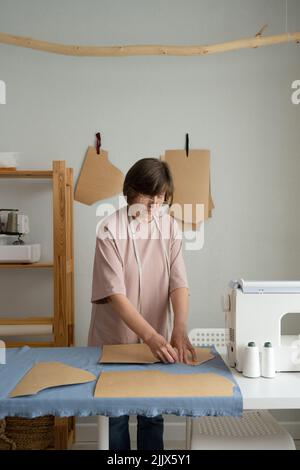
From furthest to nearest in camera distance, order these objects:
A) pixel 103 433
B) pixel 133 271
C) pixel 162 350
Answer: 1. pixel 133 271
2. pixel 162 350
3. pixel 103 433

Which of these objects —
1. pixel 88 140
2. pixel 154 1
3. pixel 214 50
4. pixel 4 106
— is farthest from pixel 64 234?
pixel 154 1

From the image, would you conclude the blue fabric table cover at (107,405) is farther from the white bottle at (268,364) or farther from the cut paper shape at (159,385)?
the white bottle at (268,364)

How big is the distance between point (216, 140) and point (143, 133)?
0.40 metres

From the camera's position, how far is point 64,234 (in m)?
2.73

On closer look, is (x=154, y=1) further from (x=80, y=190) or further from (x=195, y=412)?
(x=195, y=412)

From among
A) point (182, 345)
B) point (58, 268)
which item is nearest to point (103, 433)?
point (182, 345)

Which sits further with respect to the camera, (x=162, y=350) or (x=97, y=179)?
(x=97, y=179)

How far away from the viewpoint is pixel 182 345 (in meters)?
1.91

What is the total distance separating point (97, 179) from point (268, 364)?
1.60m

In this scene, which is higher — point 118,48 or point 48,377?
point 118,48

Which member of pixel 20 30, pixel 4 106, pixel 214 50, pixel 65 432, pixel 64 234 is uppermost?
pixel 20 30

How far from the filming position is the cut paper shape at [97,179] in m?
3.01

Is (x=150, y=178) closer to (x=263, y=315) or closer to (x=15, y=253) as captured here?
(x=263, y=315)

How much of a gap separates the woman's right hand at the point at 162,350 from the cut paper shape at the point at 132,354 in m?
0.03
